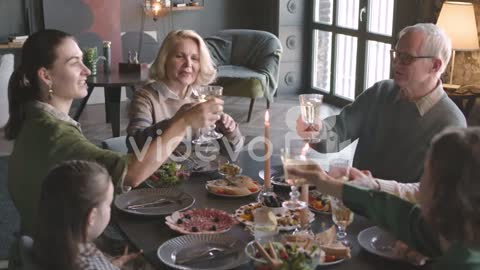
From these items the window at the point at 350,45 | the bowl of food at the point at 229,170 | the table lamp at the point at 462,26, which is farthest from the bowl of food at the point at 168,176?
the window at the point at 350,45

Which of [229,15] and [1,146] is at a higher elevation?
[229,15]

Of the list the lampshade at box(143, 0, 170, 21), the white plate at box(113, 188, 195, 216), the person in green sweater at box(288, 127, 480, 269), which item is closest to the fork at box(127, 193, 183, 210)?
the white plate at box(113, 188, 195, 216)

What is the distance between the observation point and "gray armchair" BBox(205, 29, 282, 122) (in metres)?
6.46

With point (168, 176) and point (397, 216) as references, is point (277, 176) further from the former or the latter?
point (397, 216)

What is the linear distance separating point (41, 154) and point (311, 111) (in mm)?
1017

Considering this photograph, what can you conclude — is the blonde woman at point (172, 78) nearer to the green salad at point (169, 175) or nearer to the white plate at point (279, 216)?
the green salad at point (169, 175)

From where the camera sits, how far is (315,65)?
7.71m

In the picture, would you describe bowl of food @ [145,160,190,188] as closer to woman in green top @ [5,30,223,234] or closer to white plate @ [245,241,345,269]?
woman in green top @ [5,30,223,234]

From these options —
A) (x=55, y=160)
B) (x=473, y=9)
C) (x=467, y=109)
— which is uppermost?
(x=473, y=9)

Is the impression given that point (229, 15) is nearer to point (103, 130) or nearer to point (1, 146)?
point (103, 130)

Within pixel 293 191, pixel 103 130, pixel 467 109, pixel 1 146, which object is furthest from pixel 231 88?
pixel 293 191

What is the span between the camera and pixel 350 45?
23.0ft

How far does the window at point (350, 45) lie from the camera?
6.40 meters

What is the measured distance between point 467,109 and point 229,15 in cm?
407
